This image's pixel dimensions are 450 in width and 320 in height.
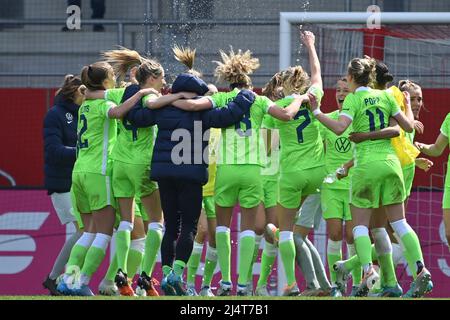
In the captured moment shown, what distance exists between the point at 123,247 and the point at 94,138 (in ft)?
3.05

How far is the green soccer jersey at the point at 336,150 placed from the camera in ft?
36.8

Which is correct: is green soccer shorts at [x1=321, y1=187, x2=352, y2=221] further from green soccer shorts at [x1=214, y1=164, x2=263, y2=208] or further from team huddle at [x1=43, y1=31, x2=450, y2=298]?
green soccer shorts at [x1=214, y1=164, x2=263, y2=208]

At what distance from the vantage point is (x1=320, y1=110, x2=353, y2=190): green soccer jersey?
11.2 metres

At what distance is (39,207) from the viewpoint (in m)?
13.9

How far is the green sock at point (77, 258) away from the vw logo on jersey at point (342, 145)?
2602 mm

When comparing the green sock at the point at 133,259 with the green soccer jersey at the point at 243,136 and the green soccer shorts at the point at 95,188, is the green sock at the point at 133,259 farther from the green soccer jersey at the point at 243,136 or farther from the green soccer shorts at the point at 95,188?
the green soccer jersey at the point at 243,136

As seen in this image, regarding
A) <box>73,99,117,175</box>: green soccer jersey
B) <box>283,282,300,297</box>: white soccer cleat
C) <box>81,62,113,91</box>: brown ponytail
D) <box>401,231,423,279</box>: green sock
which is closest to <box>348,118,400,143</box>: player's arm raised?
<box>401,231,423,279</box>: green sock

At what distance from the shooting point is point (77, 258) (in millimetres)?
10094

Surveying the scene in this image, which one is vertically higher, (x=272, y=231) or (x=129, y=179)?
(x=129, y=179)

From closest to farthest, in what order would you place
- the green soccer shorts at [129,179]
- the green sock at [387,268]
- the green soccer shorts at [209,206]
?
1. the green sock at [387,268]
2. the green soccer shorts at [129,179]
3. the green soccer shorts at [209,206]

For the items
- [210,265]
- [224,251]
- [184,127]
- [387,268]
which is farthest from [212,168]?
[387,268]

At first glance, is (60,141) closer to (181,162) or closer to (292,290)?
(181,162)

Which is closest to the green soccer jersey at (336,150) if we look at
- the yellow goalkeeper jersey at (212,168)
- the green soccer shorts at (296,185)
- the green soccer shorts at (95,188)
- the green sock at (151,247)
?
the green soccer shorts at (296,185)

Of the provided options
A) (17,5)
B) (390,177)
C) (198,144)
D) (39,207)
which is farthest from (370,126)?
(17,5)
